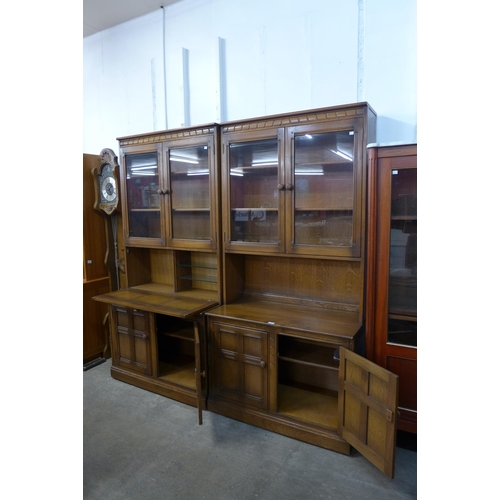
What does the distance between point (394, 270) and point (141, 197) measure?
2.35 meters

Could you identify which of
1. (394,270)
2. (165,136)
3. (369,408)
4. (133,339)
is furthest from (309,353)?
(165,136)

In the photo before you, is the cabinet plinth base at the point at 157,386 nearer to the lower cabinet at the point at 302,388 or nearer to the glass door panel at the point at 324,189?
the lower cabinet at the point at 302,388

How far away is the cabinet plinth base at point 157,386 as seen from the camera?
2.86 m

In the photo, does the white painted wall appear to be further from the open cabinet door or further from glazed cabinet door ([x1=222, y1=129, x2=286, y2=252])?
the open cabinet door

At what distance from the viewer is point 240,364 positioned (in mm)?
2607

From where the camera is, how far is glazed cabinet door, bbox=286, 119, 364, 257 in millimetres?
2271

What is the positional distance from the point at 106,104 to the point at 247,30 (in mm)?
1883

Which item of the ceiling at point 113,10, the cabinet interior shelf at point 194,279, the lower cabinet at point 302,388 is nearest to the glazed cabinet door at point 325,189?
the lower cabinet at point 302,388

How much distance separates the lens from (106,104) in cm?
390

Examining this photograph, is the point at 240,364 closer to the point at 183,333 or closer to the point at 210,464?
the point at 210,464

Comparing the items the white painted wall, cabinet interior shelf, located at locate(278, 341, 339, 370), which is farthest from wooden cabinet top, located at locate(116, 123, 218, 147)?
cabinet interior shelf, located at locate(278, 341, 339, 370)

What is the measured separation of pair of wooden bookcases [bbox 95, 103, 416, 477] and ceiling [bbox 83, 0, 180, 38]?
1280 millimetres
